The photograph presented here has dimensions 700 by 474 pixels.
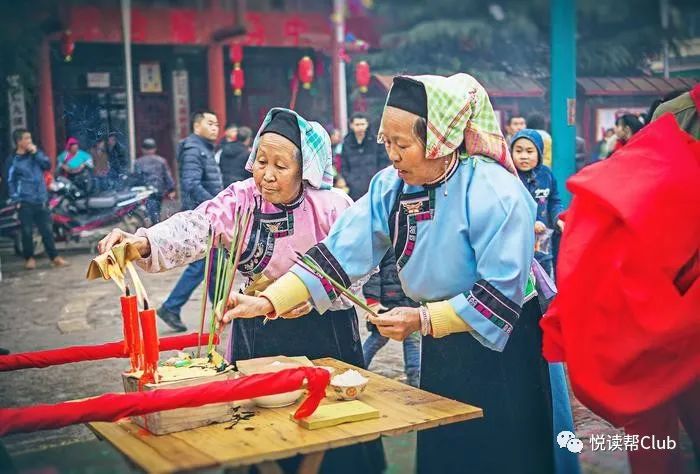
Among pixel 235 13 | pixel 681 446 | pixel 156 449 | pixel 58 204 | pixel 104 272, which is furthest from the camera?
pixel 235 13

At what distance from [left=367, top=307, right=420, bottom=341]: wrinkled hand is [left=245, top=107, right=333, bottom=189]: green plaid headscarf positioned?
2.65 ft

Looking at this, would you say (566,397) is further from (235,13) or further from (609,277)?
(235,13)

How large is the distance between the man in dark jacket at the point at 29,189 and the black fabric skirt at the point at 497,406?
866cm

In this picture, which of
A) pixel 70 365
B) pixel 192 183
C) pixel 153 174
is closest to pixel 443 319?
pixel 70 365

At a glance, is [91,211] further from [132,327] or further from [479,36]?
[132,327]

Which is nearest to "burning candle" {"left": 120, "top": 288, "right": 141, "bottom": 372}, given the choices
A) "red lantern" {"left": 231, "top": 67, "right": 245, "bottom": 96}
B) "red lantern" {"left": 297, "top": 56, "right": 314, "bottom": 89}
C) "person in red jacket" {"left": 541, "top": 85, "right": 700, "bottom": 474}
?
"person in red jacket" {"left": 541, "top": 85, "right": 700, "bottom": 474}

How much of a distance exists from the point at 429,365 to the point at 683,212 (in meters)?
0.99

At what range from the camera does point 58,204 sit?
476 inches

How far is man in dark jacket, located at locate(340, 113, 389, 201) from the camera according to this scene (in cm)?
905

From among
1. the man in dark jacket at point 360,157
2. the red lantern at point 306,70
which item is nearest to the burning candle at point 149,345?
the man in dark jacket at point 360,157

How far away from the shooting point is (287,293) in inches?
109

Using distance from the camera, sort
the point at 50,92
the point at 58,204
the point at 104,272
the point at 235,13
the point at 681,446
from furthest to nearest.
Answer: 1. the point at 235,13
2. the point at 50,92
3. the point at 58,204
4. the point at 104,272
5. the point at 681,446

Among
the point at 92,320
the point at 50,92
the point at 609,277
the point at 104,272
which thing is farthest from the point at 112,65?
the point at 609,277

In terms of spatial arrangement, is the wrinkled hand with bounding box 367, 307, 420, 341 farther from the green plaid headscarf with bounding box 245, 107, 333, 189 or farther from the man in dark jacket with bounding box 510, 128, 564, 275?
the man in dark jacket with bounding box 510, 128, 564, 275
